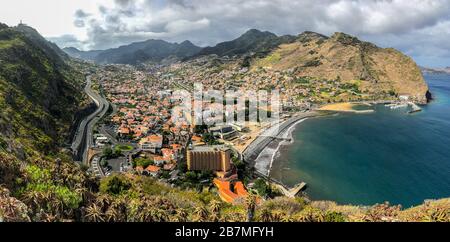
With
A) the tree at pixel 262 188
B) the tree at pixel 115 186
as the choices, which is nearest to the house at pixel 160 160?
the tree at pixel 262 188

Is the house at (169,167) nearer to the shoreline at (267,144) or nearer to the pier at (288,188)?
the shoreline at (267,144)

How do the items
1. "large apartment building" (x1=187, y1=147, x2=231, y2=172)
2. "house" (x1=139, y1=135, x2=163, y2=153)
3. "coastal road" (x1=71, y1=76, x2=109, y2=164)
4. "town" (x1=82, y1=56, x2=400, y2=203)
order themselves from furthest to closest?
1. "house" (x1=139, y1=135, x2=163, y2=153)
2. "coastal road" (x1=71, y1=76, x2=109, y2=164)
3. "large apartment building" (x1=187, y1=147, x2=231, y2=172)
4. "town" (x1=82, y1=56, x2=400, y2=203)

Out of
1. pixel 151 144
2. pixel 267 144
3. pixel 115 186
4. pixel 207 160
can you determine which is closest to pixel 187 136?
pixel 151 144

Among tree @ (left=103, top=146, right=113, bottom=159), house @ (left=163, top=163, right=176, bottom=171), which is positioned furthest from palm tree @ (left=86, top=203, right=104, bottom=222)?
tree @ (left=103, top=146, right=113, bottom=159)

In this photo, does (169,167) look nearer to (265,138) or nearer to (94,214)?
(265,138)

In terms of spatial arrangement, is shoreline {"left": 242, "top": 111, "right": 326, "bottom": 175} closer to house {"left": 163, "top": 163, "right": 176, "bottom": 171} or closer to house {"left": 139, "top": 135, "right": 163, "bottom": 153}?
house {"left": 163, "top": 163, "right": 176, "bottom": 171}
